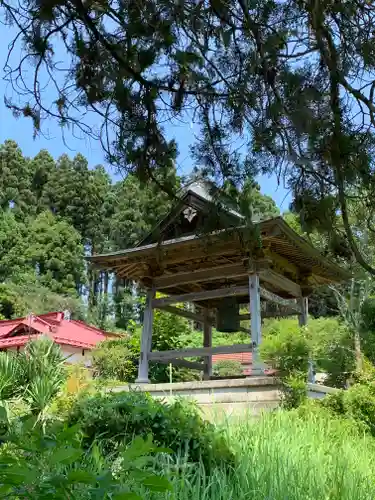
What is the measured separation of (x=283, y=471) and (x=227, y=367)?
12.0 metres

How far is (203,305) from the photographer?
9.65m

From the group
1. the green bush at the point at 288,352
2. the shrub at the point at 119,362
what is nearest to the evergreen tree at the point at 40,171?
the shrub at the point at 119,362

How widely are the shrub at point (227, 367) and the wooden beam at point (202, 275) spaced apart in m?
6.45

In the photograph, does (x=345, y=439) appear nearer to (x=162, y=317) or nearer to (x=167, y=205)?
(x=167, y=205)

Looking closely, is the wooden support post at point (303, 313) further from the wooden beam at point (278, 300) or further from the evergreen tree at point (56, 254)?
the evergreen tree at point (56, 254)

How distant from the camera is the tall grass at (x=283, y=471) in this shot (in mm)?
2654

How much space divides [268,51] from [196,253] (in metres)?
5.00

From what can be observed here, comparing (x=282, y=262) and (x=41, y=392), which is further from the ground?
(x=282, y=262)

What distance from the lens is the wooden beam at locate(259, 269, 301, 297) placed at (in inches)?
291

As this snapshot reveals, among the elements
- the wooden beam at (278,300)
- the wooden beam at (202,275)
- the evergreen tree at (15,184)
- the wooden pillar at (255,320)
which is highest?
the evergreen tree at (15,184)

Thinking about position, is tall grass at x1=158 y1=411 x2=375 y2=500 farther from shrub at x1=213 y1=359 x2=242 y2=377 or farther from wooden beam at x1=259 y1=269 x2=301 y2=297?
shrub at x1=213 y1=359 x2=242 y2=377

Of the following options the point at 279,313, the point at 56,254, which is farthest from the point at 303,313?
the point at 56,254

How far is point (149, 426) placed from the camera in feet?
11.7

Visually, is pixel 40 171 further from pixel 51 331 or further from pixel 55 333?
pixel 55 333
